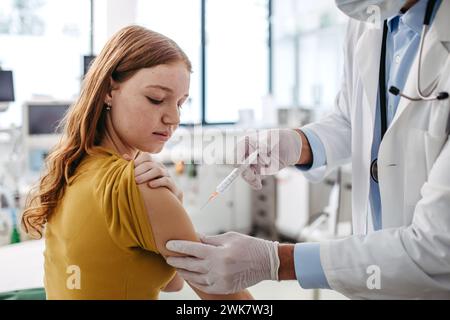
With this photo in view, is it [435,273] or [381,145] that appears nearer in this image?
[435,273]

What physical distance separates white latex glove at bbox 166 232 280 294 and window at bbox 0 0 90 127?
1.70ft

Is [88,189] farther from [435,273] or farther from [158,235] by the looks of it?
[435,273]

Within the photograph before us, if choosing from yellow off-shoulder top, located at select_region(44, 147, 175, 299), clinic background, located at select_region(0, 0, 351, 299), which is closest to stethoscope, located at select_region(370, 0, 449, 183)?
clinic background, located at select_region(0, 0, 351, 299)

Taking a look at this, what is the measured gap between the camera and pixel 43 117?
1.65 m

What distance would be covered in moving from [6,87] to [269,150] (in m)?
0.70

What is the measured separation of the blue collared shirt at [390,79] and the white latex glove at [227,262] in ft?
0.19

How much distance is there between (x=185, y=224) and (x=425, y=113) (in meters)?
0.52

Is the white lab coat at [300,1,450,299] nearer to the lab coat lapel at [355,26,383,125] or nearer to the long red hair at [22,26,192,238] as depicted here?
the lab coat lapel at [355,26,383,125]

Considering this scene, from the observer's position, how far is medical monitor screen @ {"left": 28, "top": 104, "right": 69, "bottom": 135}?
5.00ft

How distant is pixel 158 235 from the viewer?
35.9 inches

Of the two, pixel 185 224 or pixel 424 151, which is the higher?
pixel 424 151

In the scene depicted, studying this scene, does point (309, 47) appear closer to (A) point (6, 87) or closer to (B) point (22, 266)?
(A) point (6, 87)
